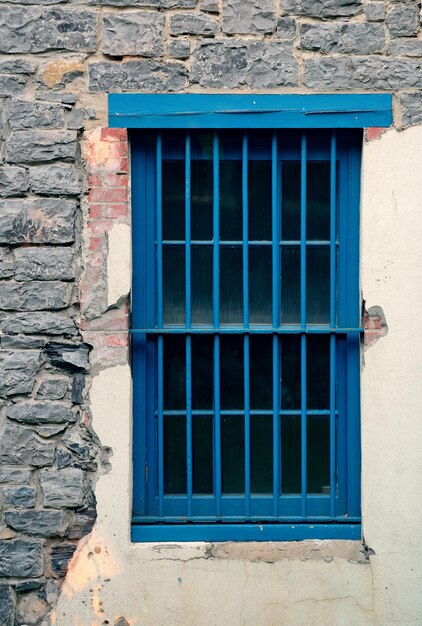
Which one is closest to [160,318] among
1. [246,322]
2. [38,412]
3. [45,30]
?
[246,322]

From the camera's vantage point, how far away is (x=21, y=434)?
422 centimetres

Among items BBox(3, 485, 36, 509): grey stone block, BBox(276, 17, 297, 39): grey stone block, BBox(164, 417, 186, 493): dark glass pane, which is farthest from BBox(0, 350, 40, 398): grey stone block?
BBox(276, 17, 297, 39): grey stone block

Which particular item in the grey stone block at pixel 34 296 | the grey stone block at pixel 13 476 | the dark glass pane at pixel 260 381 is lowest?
the grey stone block at pixel 13 476

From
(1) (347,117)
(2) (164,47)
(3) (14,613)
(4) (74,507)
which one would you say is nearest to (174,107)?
(2) (164,47)

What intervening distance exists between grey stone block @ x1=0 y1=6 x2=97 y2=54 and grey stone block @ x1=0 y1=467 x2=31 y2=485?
6.93 feet

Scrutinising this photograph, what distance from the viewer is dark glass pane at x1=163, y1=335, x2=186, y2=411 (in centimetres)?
438

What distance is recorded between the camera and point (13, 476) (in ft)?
13.8

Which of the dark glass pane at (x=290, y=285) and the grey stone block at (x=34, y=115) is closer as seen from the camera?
the grey stone block at (x=34, y=115)

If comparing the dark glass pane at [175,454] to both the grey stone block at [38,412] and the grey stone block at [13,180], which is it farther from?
the grey stone block at [13,180]

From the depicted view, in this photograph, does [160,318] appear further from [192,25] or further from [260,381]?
[192,25]

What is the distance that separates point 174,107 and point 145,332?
1148 millimetres

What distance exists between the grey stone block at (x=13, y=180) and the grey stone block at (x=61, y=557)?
1.80 m

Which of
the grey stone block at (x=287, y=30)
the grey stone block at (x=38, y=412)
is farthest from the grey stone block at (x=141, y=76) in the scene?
the grey stone block at (x=38, y=412)

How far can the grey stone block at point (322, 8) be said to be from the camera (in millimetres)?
4262
